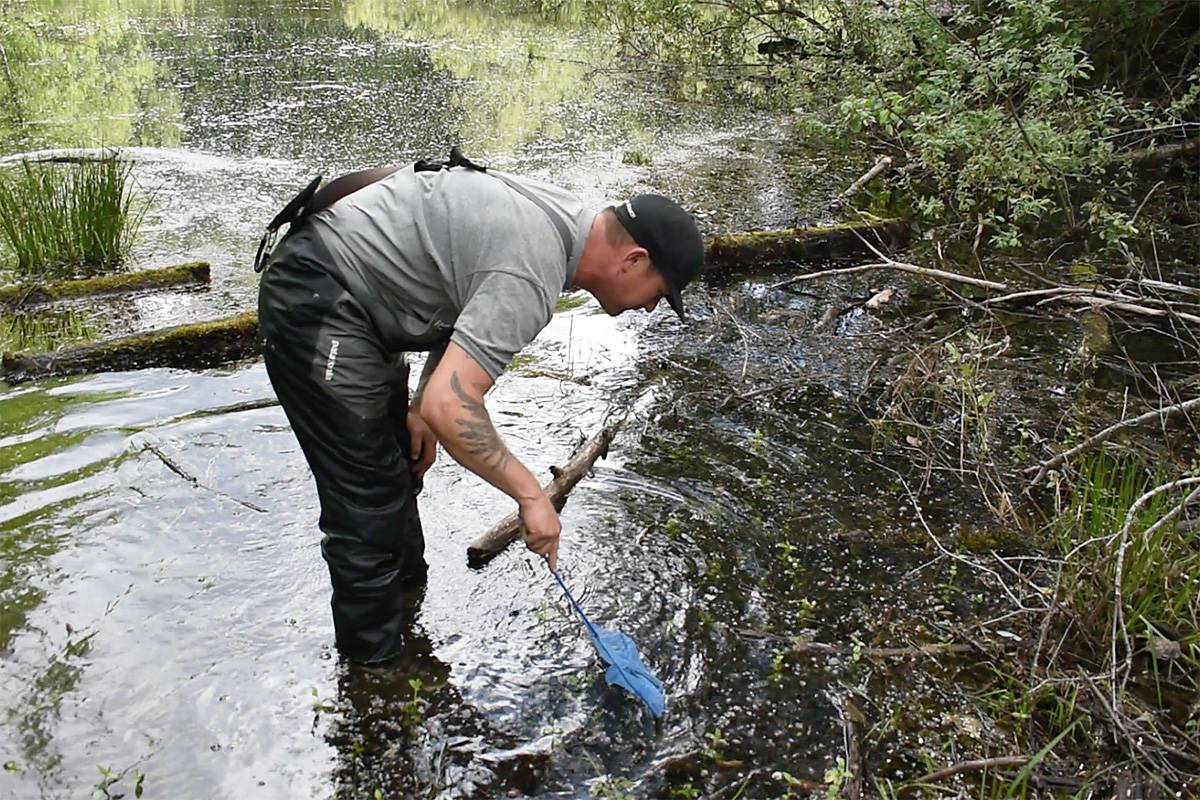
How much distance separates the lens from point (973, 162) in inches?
278

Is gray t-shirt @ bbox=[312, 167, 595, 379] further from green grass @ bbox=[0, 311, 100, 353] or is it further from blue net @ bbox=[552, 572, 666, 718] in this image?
green grass @ bbox=[0, 311, 100, 353]

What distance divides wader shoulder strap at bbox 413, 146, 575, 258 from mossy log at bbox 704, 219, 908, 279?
153 inches

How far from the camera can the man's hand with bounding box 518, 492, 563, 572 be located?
9.20 ft

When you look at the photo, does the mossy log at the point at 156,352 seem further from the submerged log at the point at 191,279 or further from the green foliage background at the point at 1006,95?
the green foliage background at the point at 1006,95

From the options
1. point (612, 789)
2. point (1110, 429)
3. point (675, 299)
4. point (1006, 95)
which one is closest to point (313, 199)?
point (675, 299)

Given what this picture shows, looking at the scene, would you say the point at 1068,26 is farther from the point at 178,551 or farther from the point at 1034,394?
the point at 178,551

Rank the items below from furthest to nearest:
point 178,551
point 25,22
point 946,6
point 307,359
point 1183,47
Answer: point 25,22, point 946,6, point 1183,47, point 178,551, point 307,359

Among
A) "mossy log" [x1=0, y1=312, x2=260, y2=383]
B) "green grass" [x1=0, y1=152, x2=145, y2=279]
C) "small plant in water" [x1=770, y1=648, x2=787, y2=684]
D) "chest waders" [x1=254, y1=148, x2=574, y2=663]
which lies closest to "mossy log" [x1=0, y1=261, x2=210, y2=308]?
"green grass" [x1=0, y1=152, x2=145, y2=279]

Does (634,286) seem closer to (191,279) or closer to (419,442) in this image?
(419,442)

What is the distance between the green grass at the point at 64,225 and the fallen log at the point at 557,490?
3.84 m

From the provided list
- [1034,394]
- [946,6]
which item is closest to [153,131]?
[946,6]

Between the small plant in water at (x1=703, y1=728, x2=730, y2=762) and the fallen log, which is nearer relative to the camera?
the small plant in water at (x1=703, y1=728, x2=730, y2=762)

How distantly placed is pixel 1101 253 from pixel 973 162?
1375 millimetres

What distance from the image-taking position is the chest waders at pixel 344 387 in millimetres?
2830
